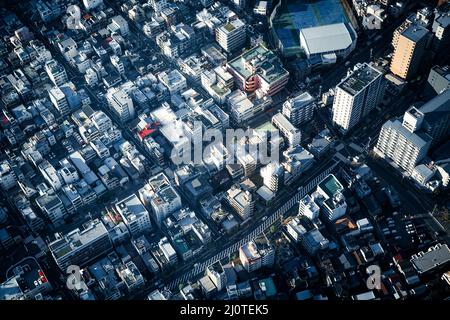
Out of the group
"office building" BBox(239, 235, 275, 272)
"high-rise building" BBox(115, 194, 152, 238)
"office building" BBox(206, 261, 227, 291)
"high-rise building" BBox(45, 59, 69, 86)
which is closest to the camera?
"office building" BBox(206, 261, 227, 291)

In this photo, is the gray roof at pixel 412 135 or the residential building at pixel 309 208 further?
the gray roof at pixel 412 135

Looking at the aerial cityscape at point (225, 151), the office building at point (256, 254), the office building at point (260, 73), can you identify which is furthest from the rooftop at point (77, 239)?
the office building at point (260, 73)

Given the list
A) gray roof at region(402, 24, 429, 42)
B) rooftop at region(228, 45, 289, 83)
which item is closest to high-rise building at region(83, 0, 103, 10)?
rooftop at region(228, 45, 289, 83)

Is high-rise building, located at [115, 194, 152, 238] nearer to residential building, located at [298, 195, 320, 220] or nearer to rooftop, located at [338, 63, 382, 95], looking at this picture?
residential building, located at [298, 195, 320, 220]

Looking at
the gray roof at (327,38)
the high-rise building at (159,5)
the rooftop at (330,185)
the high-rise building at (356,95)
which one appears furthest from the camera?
the high-rise building at (159,5)

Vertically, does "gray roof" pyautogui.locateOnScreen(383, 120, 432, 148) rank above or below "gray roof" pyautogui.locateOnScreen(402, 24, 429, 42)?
below

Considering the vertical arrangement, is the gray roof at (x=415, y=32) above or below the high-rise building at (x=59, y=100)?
above

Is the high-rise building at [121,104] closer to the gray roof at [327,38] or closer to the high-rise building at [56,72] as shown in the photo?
the high-rise building at [56,72]
